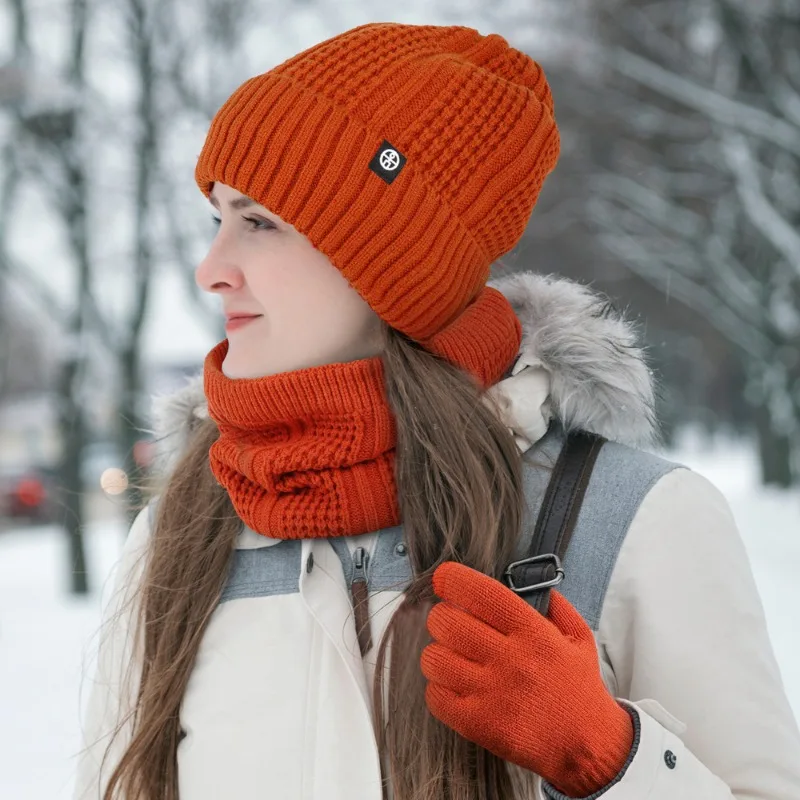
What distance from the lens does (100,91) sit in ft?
30.3

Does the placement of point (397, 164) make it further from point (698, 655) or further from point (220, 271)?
point (698, 655)

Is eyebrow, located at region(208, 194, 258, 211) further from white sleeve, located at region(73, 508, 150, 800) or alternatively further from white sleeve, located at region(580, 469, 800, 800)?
white sleeve, located at region(580, 469, 800, 800)

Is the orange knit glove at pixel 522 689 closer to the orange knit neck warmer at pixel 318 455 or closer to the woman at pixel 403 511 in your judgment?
the woman at pixel 403 511

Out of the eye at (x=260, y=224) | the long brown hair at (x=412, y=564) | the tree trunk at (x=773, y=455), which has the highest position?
the eye at (x=260, y=224)

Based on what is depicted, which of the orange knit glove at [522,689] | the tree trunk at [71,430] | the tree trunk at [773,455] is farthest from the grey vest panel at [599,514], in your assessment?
the tree trunk at [773,455]

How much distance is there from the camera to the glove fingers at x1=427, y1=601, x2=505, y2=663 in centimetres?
146

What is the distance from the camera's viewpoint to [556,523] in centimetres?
172

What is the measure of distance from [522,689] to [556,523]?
361 mm

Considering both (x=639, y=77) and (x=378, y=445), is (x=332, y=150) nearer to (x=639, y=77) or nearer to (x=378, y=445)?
(x=378, y=445)

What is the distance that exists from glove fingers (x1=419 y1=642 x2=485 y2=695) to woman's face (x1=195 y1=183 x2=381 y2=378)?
68 cm

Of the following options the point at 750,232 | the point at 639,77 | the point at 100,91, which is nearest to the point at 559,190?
the point at 750,232

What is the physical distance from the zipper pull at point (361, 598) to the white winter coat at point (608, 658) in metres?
0.02

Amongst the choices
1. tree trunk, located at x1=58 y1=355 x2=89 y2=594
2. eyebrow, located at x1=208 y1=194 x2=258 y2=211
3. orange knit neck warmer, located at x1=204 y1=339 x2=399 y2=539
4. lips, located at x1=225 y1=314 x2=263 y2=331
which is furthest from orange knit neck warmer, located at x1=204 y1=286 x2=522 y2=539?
tree trunk, located at x1=58 y1=355 x2=89 y2=594

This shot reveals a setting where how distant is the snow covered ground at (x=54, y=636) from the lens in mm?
4988
